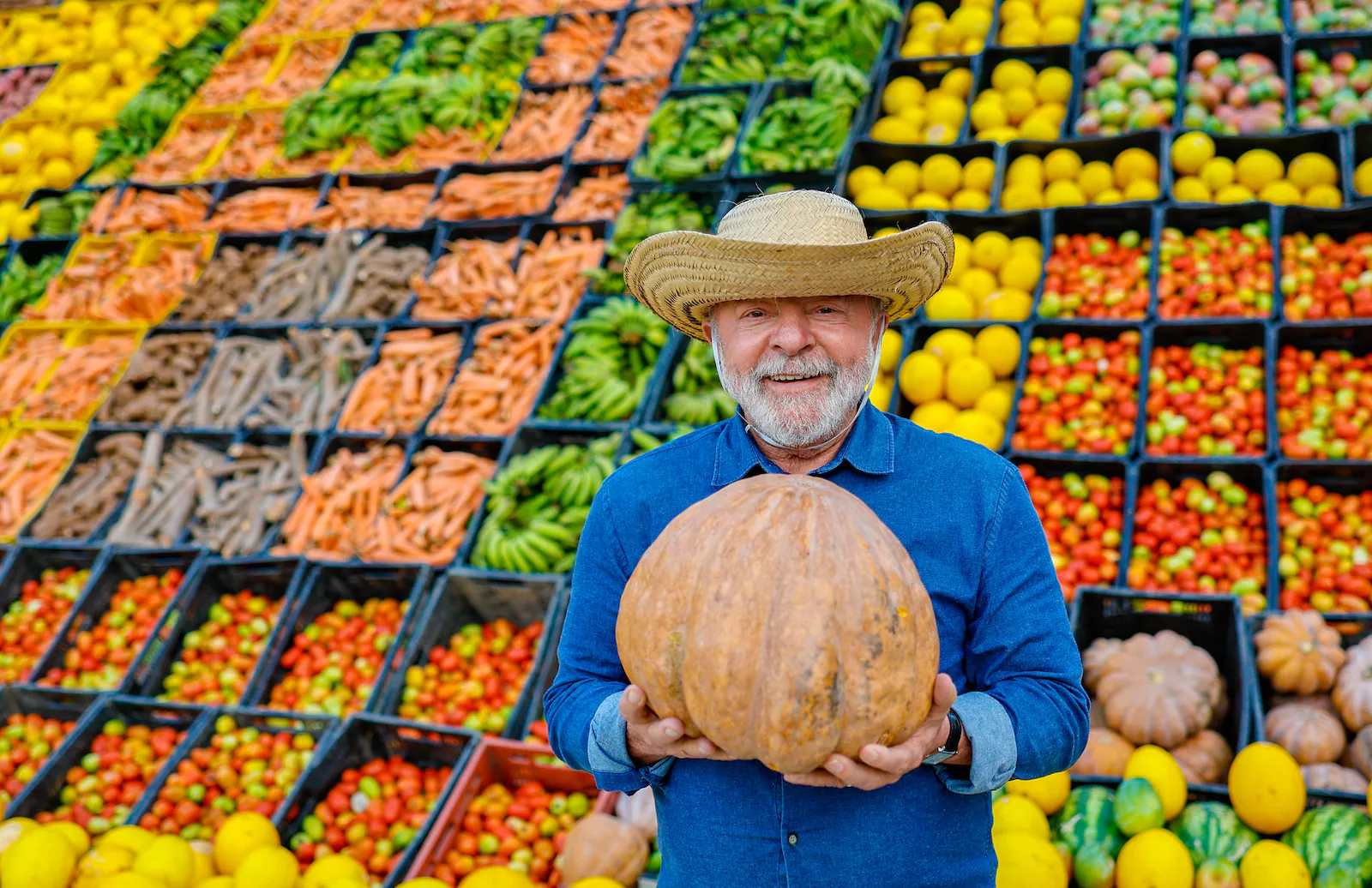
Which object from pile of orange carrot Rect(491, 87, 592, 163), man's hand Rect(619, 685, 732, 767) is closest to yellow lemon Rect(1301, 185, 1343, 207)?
pile of orange carrot Rect(491, 87, 592, 163)

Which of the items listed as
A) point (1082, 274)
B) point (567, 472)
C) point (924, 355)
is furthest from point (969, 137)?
point (567, 472)

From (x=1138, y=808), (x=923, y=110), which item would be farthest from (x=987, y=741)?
(x=923, y=110)

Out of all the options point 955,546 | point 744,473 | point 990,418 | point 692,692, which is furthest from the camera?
point 990,418

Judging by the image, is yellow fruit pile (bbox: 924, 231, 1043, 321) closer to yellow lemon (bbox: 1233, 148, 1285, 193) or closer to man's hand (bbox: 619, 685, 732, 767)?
yellow lemon (bbox: 1233, 148, 1285, 193)

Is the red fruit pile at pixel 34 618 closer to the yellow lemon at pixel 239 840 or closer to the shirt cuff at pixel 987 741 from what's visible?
the yellow lemon at pixel 239 840

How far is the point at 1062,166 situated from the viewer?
526 cm

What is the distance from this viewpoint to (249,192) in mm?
7250

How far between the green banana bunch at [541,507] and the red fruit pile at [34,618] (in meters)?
2.36

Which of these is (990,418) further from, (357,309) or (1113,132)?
(357,309)

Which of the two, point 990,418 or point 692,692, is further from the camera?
point 990,418

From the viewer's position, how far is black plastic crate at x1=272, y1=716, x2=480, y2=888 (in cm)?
350

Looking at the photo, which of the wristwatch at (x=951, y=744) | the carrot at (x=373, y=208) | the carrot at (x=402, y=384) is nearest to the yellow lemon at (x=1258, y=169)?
the carrot at (x=402, y=384)

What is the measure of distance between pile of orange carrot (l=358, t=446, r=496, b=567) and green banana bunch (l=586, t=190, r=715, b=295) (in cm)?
137

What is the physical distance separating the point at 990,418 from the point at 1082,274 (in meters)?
1.04
